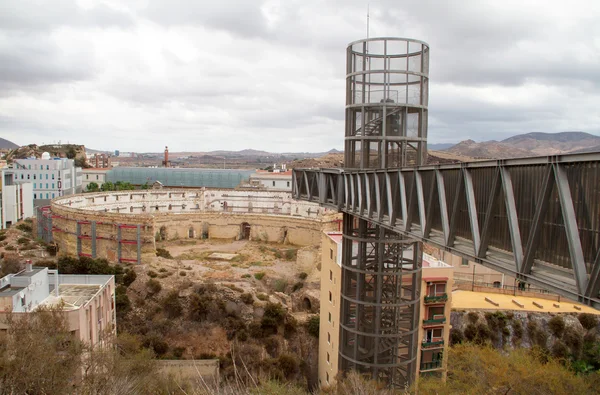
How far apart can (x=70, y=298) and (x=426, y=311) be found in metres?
16.8

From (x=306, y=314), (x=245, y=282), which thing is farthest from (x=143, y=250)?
(x=306, y=314)

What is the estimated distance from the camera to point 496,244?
738 centimetres

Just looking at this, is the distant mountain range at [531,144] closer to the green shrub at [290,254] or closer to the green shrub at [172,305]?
the green shrub at [290,254]

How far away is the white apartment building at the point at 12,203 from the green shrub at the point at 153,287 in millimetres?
26603

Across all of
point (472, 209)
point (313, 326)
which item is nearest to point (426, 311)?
point (313, 326)

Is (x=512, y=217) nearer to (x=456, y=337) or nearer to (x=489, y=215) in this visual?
(x=489, y=215)

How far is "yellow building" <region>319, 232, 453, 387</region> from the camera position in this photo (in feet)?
72.9

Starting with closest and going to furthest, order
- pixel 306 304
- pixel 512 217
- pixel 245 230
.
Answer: pixel 512 217
pixel 306 304
pixel 245 230

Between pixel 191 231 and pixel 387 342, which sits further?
pixel 191 231

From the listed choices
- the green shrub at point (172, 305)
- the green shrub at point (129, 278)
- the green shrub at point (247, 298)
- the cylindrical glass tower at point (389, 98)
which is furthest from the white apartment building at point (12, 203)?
the cylindrical glass tower at point (389, 98)

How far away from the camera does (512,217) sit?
6.60 metres

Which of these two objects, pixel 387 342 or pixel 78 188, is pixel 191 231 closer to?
pixel 387 342

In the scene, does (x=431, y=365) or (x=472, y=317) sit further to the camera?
(x=472, y=317)

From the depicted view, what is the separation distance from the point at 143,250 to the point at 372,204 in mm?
28089
